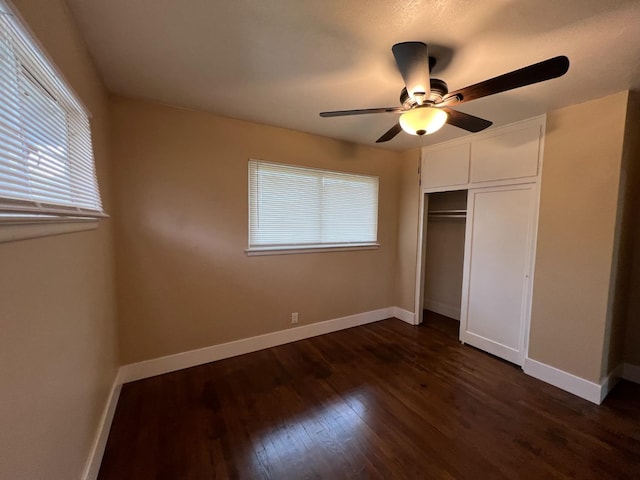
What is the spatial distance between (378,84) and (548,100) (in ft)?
4.79

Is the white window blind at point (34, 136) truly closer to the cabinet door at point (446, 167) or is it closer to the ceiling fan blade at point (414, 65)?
the ceiling fan blade at point (414, 65)

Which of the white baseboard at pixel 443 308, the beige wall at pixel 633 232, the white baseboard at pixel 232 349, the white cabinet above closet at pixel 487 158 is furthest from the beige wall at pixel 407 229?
the beige wall at pixel 633 232

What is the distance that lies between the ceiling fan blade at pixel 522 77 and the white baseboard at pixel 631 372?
9.59 feet

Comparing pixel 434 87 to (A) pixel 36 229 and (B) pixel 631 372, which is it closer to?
(A) pixel 36 229

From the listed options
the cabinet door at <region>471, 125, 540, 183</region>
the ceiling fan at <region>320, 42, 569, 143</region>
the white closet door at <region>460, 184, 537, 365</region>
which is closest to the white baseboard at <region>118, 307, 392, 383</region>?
the white closet door at <region>460, 184, 537, 365</region>

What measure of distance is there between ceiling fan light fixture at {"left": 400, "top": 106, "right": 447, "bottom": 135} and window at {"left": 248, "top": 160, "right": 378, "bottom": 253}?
5.10ft

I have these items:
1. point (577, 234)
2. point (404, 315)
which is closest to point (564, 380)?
point (577, 234)

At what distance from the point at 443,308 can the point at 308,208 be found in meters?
2.69

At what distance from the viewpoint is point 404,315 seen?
12.3 feet

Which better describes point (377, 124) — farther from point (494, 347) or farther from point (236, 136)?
point (494, 347)

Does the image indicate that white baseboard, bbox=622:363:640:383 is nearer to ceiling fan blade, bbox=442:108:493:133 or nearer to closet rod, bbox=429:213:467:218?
closet rod, bbox=429:213:467:218

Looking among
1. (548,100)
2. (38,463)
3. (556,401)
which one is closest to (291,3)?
(38,463)

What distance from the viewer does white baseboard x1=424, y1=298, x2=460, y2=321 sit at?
3.83 m

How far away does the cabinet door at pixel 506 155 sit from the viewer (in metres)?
2.45
